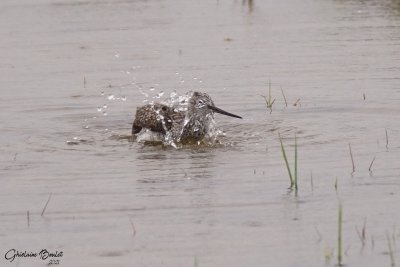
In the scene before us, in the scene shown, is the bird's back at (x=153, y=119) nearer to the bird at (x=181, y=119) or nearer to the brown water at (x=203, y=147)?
the bird at (x=181, y=119)

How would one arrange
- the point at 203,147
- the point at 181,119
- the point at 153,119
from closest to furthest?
the point at 203,147 < the point at 153,119 < the point at 181,119

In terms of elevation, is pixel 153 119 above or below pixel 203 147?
above

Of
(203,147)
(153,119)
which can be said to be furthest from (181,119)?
(203,147)

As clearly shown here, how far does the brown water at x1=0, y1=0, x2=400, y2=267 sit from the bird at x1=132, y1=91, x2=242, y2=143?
0.22 metres

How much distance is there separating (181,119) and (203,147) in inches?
28.2

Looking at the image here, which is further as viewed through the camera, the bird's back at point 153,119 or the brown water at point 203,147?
the bird's back at point 153,119

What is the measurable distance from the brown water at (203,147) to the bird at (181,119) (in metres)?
0.22

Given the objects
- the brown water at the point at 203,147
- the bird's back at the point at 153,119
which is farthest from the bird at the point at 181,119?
the brown water at the point at 203,147

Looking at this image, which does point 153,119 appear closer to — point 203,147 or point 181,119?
point 181,119

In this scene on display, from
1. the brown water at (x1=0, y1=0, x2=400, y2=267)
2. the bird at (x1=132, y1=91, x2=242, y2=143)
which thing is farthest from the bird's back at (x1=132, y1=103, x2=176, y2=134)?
the brown water at (x1=0, y1=0, x2=400, y2=267)

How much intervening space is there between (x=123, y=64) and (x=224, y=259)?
700cm

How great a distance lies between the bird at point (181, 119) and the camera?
9.27 m

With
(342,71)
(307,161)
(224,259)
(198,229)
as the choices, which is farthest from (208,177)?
(342,71)

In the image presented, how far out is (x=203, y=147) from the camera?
8.88m
